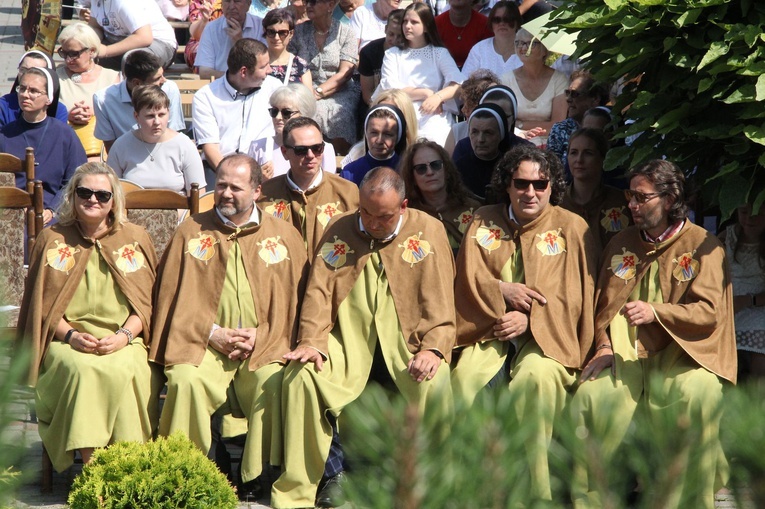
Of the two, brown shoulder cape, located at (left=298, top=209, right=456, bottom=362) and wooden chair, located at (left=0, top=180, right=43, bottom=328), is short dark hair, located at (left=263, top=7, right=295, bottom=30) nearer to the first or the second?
wooden chair, located at (left=0, top=180, right=43, bottom=328)

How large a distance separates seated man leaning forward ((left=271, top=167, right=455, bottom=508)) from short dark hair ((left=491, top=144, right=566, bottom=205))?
0.47 meters

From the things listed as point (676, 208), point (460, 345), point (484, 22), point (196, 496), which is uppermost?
point (484, 22)

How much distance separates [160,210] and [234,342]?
1.37 m

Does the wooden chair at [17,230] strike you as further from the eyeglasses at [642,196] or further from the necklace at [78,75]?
the eyeglasses at [642,196]

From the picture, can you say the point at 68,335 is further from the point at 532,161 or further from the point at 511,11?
the point at 511,11

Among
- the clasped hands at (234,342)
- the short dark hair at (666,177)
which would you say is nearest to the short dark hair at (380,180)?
the clasped hands at (234,342)

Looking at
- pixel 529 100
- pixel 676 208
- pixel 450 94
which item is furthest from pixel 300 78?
pixel 676 208

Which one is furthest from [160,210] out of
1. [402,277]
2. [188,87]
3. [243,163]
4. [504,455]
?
[504,455]

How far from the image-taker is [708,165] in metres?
5.44

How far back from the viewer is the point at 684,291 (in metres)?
5.74

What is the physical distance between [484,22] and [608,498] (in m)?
9.11

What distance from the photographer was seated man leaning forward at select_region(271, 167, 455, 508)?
5719 millimetres

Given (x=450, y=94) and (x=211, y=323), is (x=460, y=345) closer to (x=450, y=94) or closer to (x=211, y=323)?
(x=211, y=323)

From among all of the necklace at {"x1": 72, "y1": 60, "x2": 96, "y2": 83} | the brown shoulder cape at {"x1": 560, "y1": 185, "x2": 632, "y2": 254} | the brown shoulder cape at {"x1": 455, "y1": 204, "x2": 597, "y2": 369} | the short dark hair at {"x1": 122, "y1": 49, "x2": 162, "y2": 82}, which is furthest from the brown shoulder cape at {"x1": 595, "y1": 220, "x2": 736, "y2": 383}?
the necklace at {"x1": 72, "y1": 60, "x2": 96, "y2": 83}
